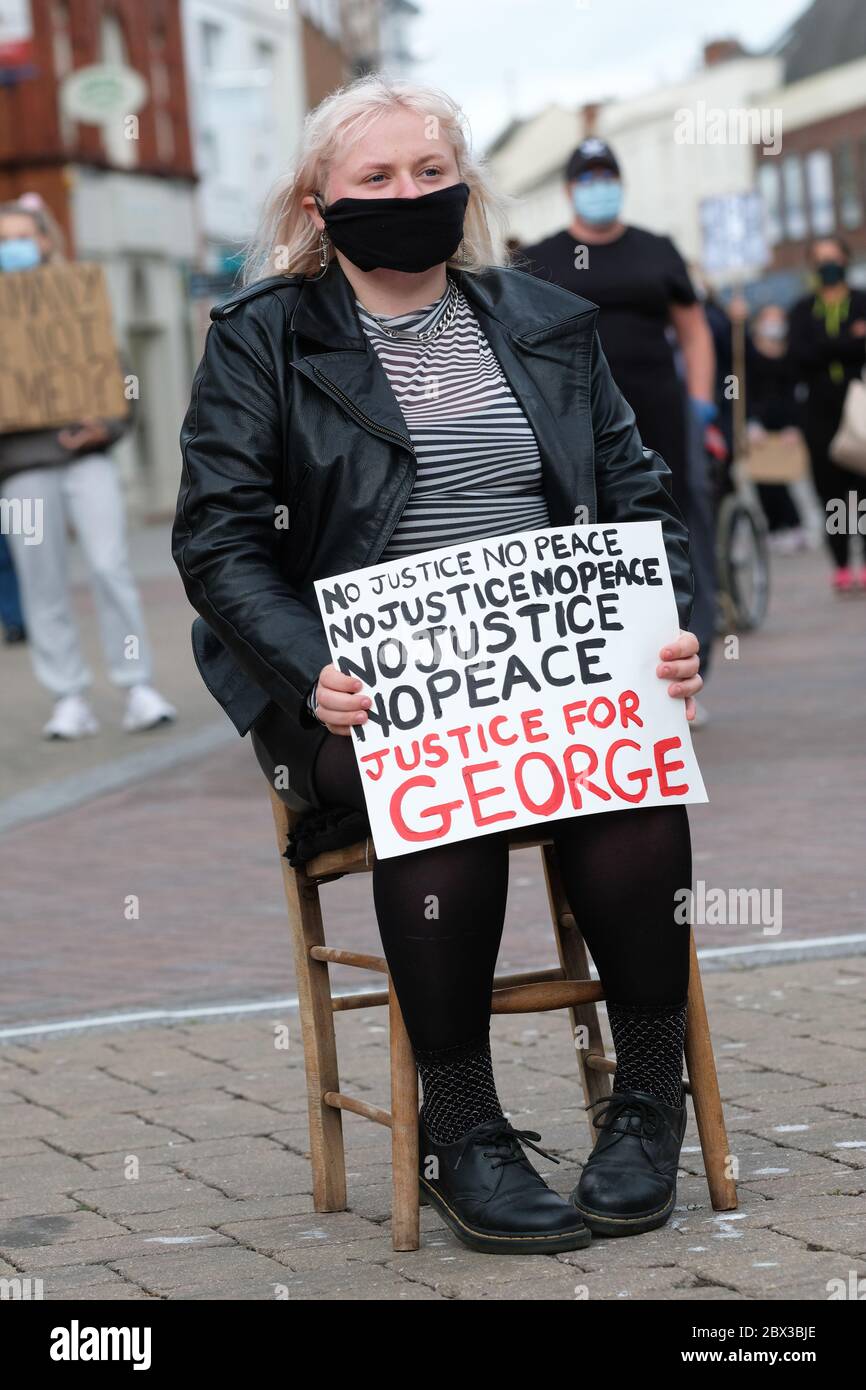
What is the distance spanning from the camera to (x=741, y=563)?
12953mm

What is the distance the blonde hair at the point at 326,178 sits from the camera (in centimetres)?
368

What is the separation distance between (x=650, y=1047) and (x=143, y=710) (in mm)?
6899

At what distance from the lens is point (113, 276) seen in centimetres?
3106

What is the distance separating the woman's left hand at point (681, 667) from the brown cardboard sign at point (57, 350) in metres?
6.74

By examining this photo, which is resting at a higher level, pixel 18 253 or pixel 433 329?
pixel 18 253

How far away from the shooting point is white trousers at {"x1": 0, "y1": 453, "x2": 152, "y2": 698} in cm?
987

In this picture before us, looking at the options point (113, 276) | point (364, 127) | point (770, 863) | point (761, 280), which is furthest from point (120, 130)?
point (761, 280)

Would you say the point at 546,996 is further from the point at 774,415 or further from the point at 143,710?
the point at 774,415

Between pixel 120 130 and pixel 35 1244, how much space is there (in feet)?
95.3

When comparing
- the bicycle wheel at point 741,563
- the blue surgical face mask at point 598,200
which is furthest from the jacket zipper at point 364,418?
the bicycle wheel at point 741,563

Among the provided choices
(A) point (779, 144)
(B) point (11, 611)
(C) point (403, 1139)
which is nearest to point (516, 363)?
(C) point (403, 1139)

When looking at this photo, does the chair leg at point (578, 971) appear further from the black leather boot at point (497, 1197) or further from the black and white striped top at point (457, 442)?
the black and white striped top at point (457, 442)
